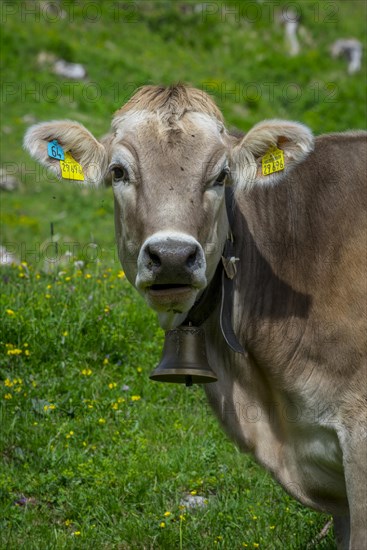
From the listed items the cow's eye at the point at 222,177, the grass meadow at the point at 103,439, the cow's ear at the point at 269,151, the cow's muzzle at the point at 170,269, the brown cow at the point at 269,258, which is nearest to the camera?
the cow's muzzle at the point at 170,269

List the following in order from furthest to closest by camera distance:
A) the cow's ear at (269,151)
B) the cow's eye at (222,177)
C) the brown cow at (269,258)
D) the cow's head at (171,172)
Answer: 1. the cow's ear at (269,151)
2. the cow's eye at (222,177)
3. the brown cow at (269,258)
4. the cow's head at (171,172)

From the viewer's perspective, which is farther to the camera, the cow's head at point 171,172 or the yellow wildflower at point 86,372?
the yellow wildflower at point 86,372

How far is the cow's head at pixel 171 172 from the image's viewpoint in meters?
4.61

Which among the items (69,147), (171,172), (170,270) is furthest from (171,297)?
(69,147)

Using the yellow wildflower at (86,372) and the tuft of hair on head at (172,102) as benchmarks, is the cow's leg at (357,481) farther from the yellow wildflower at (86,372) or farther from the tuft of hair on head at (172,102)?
the yellow wildflower at (86,372)

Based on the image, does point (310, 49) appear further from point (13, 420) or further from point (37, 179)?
point (13, 420)

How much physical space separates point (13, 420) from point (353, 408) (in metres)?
2.94

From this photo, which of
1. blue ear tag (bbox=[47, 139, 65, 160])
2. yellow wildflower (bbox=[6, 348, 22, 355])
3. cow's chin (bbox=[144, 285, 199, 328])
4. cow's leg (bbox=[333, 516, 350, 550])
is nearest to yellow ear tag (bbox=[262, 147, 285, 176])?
cow's chin (bbox=[144, 285, 199, 328])

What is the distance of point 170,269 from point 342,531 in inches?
86.1

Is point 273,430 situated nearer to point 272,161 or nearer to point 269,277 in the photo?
point 269,277

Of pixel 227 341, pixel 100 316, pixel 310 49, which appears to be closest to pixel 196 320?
pixel 227 341

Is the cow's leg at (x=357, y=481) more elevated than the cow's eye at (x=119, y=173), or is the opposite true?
the cow's eye at (x=119, y=173)

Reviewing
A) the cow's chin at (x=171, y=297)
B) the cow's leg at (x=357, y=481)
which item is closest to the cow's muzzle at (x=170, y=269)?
the cow's chin at (x=171, y=297)

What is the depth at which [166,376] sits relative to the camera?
5.29 meters
